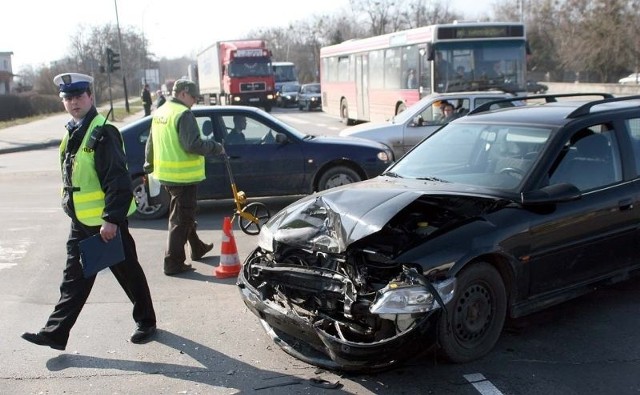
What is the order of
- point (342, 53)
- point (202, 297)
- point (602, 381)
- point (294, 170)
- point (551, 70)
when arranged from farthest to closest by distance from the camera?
point (551, 70) < point (342, 53) < point (294, 170) < point (202, 297) < point (602, 381)

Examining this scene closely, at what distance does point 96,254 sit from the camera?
15.5 feet

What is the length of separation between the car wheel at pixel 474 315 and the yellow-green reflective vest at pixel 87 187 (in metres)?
2.46

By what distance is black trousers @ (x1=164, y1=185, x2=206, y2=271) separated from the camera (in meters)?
6.78

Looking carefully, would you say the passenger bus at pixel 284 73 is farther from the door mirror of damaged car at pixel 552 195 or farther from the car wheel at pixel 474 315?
the car wheel at pixel 474 315

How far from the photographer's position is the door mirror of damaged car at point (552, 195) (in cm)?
473

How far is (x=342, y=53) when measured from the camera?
87.8 feet

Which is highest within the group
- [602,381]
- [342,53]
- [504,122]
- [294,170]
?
[342,53]

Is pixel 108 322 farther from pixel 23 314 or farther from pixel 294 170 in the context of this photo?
pixel 294 170

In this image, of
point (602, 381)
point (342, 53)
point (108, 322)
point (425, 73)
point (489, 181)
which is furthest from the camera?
point (342, 53)

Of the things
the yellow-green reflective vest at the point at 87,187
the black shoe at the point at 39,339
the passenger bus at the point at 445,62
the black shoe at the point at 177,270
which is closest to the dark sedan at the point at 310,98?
the passenger bus at the point at 445,62

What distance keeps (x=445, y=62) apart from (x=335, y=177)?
871cm

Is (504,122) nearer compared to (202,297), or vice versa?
(504,122)

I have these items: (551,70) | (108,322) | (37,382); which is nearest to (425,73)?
(108,322)

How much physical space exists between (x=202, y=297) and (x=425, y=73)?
1335 centimetres
